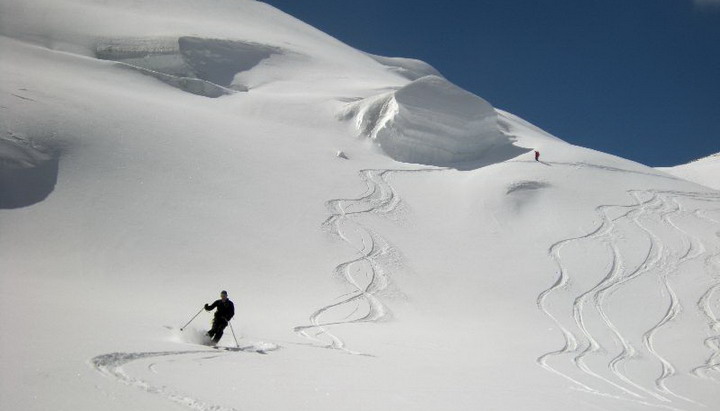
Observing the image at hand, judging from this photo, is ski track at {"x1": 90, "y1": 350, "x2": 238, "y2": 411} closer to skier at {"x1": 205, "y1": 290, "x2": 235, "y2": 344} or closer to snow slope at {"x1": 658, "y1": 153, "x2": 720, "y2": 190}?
skier at {"x1": 205, "y1": 290, "x2": 235, "y2": 344}

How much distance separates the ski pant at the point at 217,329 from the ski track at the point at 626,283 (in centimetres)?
631

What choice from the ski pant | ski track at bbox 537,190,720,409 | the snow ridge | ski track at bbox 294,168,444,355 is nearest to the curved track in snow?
the ski pant

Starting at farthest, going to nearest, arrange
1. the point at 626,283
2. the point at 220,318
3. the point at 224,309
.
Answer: the point at 626,283
the point at 224,309
the point at 220,318

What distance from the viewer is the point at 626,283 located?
2003cm

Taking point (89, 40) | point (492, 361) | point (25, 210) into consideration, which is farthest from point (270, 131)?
point (492, 361)

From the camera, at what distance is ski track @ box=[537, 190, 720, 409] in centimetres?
1196

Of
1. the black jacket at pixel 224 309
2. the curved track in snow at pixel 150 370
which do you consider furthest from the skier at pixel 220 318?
the curved track in snow at pixel 150 370

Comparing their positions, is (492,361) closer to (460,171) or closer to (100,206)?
(100,206)

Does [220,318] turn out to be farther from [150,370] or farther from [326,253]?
[326,253]

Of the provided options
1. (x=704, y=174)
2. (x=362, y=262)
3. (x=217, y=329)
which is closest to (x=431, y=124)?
(x=362, y=262)

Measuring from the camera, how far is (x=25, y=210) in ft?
51.9

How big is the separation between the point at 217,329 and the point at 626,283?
1458cm

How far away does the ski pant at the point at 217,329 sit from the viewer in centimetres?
1046

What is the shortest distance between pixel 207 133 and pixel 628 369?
1936 cm
